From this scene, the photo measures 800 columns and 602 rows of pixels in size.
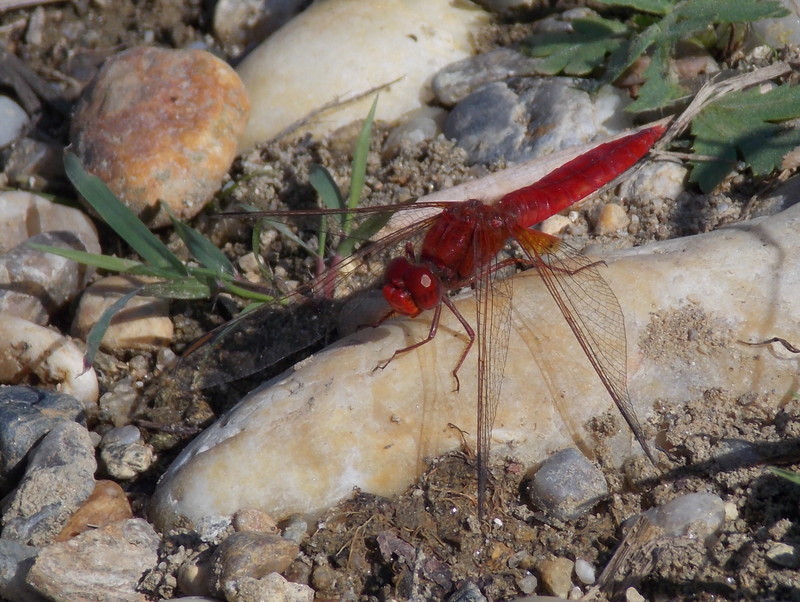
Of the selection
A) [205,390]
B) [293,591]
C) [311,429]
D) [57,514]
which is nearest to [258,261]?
[205,390]

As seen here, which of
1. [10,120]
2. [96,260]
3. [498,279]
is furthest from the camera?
[10,120]

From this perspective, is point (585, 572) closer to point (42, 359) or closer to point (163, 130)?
point (42, 359)

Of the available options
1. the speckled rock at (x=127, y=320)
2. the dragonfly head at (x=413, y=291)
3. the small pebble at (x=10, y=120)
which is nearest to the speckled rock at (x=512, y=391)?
the dragonfly head at (x=413, y=291)

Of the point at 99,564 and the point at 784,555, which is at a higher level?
the point at 99,564

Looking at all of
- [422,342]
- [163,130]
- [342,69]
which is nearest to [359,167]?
[342,69]

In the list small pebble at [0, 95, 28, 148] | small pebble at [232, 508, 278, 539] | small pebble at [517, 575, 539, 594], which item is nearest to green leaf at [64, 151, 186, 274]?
small pebble at [0, 95, 28, 148]

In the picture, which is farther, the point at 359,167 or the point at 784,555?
the point at 359,167
